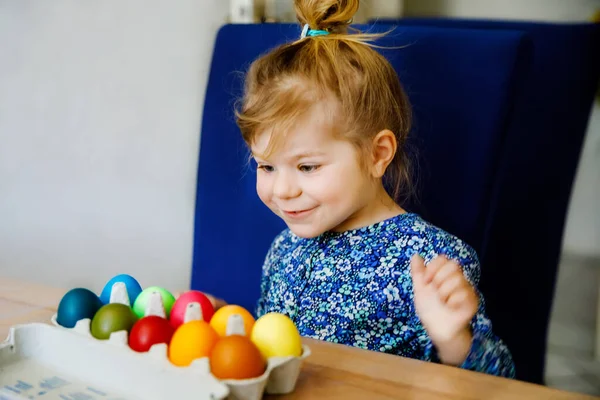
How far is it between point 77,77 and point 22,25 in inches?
7.4

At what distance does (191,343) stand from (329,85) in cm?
53

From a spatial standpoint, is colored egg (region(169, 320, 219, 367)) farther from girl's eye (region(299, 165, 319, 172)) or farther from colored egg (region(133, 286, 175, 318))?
girl's eye (region(299, 165, 319, 172))

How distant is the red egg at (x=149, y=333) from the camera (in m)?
0.67

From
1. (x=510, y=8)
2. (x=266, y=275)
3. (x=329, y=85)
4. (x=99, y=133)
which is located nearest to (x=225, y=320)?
(x=329, y=85)

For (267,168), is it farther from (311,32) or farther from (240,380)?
(240,380)

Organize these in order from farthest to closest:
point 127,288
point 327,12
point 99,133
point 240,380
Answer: point 99,133
point 327,12
point 127,288
point 240,380

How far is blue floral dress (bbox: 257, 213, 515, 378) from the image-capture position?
1050 mm

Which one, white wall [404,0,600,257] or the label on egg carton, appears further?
white wall [404,0,600,257]

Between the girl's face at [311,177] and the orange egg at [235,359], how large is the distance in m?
0.41

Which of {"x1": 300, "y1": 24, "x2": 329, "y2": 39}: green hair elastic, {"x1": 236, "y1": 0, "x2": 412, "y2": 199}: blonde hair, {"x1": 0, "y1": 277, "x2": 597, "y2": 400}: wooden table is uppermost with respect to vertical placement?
{"x1": 300, "y1": 24, "x2": 329, "y2": 39}: green hair elastic

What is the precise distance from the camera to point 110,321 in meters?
0.70

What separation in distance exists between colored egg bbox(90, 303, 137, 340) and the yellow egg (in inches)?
5.4

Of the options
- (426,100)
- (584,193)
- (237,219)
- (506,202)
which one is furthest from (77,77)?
(584,193)

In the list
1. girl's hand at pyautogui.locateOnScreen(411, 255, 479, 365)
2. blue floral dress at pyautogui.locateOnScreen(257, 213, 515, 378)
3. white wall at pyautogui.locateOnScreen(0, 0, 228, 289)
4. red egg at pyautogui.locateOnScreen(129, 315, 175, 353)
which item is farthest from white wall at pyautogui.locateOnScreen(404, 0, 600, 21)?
red egg at pyautogui.locateOnScreen(129, 315, 175, 353)
